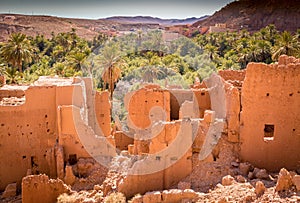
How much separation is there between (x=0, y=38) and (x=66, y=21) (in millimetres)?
31375

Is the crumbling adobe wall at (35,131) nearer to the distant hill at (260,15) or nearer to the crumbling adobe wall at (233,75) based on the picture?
the crumbling adobe wall at (233,75)

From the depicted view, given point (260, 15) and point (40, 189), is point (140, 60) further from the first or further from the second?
point (260, 15)

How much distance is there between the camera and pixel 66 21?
103438 millimetres

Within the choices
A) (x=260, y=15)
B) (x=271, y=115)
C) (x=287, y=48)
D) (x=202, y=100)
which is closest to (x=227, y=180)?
(x=271, y=115)

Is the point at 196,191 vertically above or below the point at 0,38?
below

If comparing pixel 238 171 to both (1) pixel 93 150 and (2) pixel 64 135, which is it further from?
(2) pixel 64 135

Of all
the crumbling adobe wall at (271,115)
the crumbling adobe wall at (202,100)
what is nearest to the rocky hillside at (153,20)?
the crumbling adobe wall at (202,100)

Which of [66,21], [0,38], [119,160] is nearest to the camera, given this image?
[119,160]

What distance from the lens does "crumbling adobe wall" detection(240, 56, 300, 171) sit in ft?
40.6

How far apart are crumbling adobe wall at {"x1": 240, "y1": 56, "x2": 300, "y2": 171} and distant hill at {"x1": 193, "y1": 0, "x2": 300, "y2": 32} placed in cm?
6518

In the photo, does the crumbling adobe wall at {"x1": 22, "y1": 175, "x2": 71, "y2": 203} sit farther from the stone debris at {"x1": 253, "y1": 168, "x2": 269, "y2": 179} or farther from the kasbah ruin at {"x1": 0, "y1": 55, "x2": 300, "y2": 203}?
the stone debris at {"x1": 253, "y1": 168, "x2": 269, "y2": 179}

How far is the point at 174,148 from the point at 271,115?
3.24 m

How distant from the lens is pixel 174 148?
12234 millimetres

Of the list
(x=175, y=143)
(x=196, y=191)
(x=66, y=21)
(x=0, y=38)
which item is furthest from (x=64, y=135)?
(x=66, y=21)
